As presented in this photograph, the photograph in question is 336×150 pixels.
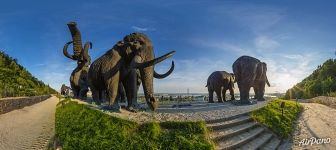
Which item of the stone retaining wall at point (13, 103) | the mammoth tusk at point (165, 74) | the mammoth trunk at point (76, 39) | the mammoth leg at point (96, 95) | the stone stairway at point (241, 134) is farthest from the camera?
the mammoth trunk at point (76, 39)

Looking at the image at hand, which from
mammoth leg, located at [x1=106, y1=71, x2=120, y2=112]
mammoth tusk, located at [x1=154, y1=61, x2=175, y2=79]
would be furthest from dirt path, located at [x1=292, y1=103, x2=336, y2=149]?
mammoth leg, located at [x1=106, y1=71, x2=120, y2=112]

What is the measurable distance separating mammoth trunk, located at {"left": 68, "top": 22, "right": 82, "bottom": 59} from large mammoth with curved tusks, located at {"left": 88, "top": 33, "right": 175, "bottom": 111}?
8817 mm

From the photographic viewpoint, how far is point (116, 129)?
8.15 meters

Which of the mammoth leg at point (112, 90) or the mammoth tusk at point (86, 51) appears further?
the mammoth tusk at point (86, 51)

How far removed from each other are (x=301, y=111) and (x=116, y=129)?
36.2 feet

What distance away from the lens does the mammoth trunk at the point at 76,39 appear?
1918 centimetres

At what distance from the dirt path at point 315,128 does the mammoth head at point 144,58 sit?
13.9 ft

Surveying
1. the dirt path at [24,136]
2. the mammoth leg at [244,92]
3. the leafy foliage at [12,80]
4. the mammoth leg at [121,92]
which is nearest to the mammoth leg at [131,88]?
the dirt path at [24,136]

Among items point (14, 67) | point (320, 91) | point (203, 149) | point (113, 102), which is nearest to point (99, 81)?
point (113, 102)

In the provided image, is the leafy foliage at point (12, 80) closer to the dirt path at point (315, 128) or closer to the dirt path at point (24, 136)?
the dirt path at point (24, 136)

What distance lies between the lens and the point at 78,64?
65.0 feet

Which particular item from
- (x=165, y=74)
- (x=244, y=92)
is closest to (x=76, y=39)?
(x=244, y=92)

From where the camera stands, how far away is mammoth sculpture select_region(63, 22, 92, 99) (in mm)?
19188

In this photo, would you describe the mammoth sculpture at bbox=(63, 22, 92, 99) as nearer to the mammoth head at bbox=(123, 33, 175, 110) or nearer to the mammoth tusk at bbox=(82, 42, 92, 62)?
the mammoth tusk at bbox=(82, 42, 92, 62)
